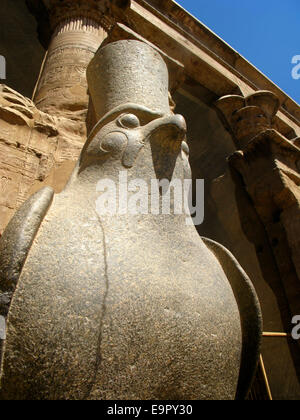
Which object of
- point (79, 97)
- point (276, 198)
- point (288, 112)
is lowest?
point (276, 198)

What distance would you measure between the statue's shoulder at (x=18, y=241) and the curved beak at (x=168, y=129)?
2.00ft

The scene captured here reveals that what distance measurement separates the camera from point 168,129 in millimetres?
1412

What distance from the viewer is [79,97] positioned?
2.70m

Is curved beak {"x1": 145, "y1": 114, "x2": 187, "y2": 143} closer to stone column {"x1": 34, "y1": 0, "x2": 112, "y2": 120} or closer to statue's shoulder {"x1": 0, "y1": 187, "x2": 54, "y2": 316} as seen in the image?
statue's shoulder {"x1": 0, "y1": 187, "x2": 54, "y2": 316}

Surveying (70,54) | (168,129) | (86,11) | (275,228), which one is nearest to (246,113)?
(275,228)

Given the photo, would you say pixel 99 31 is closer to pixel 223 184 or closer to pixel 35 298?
pixel 223 184

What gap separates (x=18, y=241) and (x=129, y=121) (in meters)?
0.81

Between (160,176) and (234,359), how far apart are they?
0.77 m

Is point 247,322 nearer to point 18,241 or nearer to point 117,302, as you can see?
point 117,302

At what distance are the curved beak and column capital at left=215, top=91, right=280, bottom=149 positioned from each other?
129 inches

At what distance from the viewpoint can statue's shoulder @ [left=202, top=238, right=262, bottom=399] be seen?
124 centimetres

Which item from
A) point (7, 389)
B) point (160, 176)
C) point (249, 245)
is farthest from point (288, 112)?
point (7, 389)

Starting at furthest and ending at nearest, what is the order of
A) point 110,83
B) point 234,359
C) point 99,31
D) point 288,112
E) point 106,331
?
point 288,112
point 99,31
point 110,83
point 234,359
point 106,331

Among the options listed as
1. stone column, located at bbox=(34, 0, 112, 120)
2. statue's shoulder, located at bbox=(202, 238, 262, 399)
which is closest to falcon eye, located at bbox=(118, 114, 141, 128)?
statue's shoulder, located at bbox=(202, 238, 262, 399)
